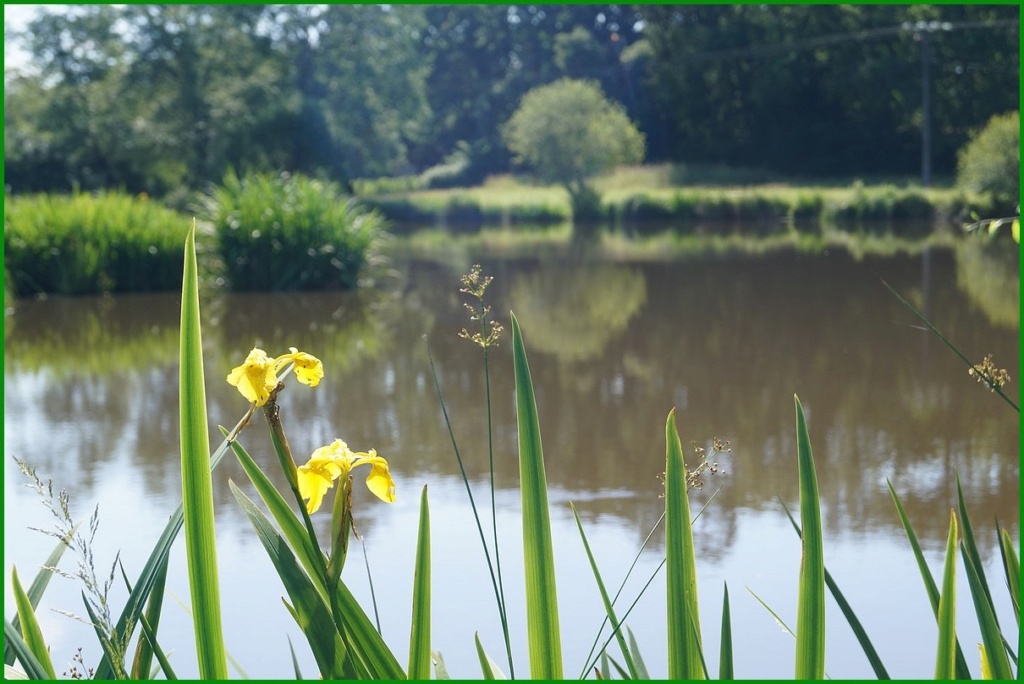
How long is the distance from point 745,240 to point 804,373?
9119 mm

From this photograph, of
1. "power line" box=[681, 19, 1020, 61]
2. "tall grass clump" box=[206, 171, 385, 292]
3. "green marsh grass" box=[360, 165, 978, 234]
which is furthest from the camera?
"power line" box=[681, 19, 1020, 61]

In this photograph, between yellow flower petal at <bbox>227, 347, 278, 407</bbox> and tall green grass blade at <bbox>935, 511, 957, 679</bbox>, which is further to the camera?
tall green grass blade at <bbox>935, 511, 957, 679</bbox>

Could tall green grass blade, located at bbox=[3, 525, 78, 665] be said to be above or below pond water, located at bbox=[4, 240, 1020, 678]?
above

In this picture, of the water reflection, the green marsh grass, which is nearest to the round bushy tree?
the green marsh grass

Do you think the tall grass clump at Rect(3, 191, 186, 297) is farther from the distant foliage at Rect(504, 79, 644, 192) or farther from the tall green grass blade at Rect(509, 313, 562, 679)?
the distant foliage at Rect(504, 79, 644, 192)

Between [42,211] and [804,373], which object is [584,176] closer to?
[42,211]

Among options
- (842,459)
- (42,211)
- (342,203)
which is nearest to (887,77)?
(342,203)

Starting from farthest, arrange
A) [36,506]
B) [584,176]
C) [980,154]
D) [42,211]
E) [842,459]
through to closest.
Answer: [584,176], [980,154], [42,211], [842,459], [36,506]

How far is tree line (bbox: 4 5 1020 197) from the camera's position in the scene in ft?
72.6

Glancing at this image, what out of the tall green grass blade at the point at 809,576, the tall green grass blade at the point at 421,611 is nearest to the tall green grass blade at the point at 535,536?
the tall green grass blade at the point at 421,611

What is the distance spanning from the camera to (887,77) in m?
26.5

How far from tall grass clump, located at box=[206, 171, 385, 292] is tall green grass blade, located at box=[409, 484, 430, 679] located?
792 centimetres

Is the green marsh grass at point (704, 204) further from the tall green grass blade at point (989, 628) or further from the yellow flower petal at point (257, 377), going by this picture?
the yellow flower petal at point (257, 377)

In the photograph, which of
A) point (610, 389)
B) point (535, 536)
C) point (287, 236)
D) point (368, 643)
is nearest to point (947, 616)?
point (535, 536)
